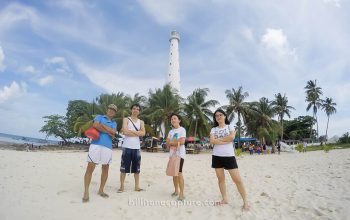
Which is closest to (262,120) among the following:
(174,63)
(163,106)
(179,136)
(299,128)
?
(163,106)

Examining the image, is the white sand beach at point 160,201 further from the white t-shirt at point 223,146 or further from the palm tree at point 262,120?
the palm tree at point 262,120

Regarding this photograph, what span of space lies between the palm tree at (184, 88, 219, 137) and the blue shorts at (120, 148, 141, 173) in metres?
22.3

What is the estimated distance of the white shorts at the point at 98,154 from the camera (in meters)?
3.89

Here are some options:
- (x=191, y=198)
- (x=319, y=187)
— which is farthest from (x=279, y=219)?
(x=319, y=187)

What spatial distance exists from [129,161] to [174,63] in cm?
4193

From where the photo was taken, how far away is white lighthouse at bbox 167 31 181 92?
44025mm

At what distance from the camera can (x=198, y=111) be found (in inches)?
1046

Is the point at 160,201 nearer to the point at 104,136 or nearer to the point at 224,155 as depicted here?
the point at 224,155

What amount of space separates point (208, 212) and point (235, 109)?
27.9 meters

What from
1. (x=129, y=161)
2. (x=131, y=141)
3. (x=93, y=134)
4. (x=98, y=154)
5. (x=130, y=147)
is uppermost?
(x=93, y=134)

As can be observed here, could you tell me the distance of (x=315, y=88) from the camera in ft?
145

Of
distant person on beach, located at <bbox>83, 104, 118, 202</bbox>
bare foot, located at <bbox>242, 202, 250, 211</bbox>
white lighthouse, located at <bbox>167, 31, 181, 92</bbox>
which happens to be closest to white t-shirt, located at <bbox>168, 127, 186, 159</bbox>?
distant person on beach, located at <bbox>83, 104, 118, 202</bbox>

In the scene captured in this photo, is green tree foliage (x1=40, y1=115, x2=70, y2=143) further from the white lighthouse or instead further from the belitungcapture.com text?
the belitungcapture.com text

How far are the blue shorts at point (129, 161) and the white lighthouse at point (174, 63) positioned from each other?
3863cm
